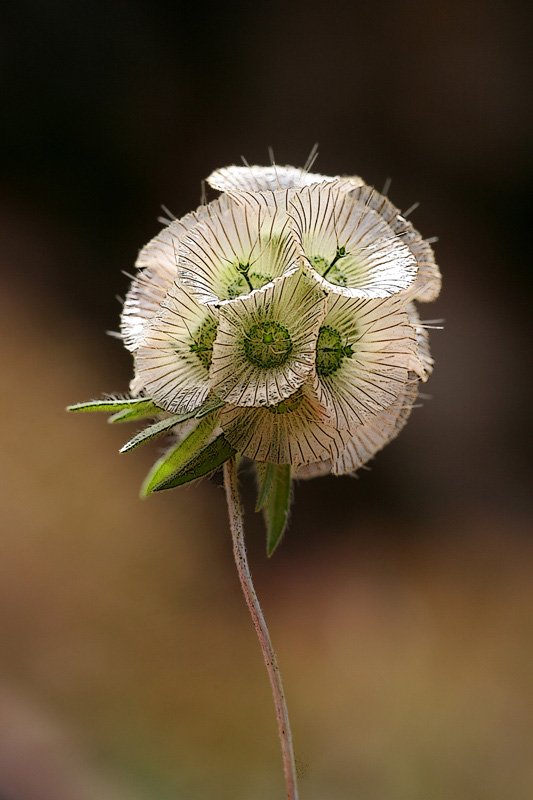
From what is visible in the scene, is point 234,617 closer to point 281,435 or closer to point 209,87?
point 281,435

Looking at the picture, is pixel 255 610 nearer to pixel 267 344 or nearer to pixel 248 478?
pixel 267 344

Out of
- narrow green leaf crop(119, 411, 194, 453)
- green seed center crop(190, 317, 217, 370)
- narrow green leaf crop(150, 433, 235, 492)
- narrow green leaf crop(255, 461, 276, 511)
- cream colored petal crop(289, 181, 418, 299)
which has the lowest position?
narrow green leaf crop(255, 461, 276, 511)

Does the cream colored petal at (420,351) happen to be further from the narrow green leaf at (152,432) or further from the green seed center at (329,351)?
the narrow green leaf at (152,432)

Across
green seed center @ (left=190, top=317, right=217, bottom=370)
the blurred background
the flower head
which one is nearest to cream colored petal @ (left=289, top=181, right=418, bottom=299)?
the flower head

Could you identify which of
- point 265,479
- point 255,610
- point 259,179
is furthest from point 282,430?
point 259,179

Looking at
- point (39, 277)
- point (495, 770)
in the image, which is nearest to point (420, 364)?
point (495, 770)

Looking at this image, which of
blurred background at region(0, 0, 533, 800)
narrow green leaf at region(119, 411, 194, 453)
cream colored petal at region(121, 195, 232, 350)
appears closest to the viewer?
narrow green leaf at region(119, 411, 194, 453)

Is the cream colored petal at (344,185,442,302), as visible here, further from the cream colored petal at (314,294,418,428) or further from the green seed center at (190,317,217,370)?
the green seed center at (190,317,217,370)
